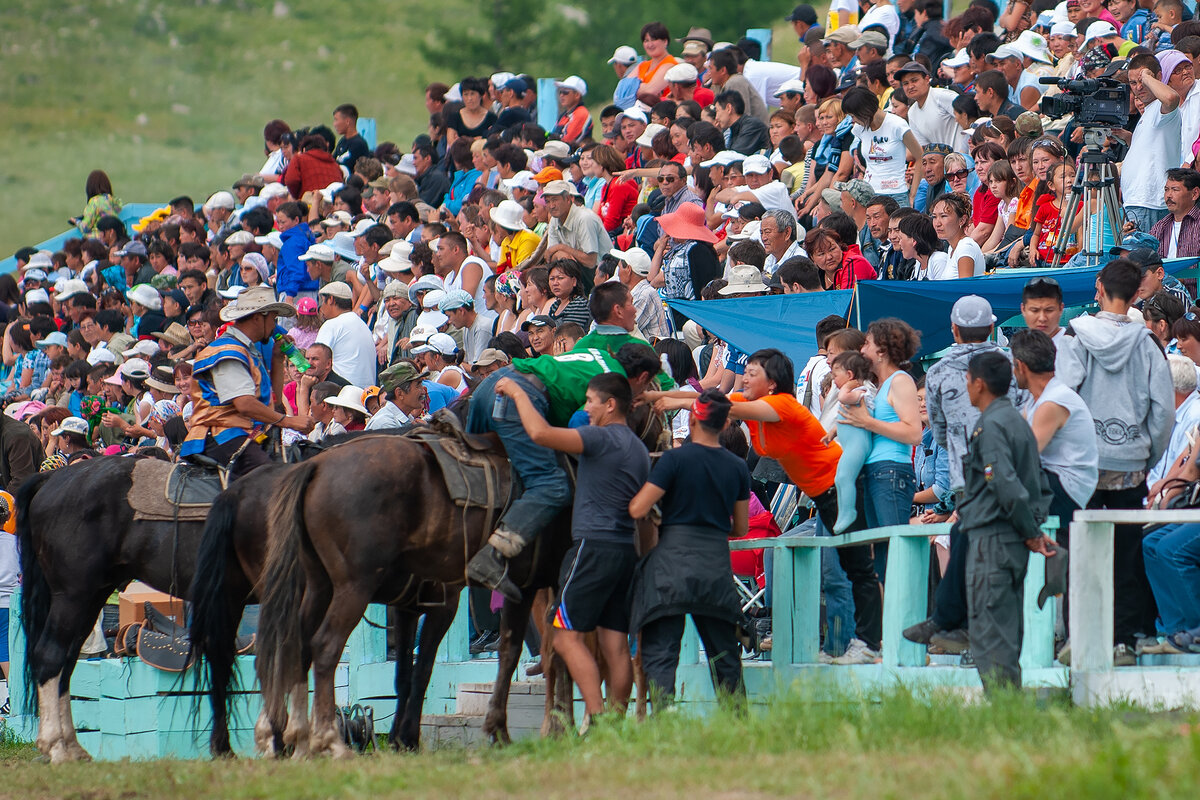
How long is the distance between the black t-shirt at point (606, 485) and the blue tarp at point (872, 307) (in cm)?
340

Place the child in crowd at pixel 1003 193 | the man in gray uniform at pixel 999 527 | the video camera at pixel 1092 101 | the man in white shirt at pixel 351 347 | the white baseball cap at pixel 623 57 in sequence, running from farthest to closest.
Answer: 1. the white baseball cap at pixel 623 57
2. the man in white shirt at pixel 351 347
3. the child in crowd at pixel 1003 193
4. the video camera at pixel 1092 101
5. the man in gray uniform at pixel 999 527

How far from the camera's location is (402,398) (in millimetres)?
12695

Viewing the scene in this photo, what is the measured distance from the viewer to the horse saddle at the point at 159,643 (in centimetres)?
1168

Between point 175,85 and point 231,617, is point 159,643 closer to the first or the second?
point 231,617

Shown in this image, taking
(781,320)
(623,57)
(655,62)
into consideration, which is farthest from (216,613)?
(623,57)

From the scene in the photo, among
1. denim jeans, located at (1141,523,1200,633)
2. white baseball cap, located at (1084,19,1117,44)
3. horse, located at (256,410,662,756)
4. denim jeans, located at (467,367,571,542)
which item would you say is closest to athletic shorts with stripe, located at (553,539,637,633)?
denim jeans, located at (467,367,571,542)

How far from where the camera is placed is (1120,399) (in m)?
8.74

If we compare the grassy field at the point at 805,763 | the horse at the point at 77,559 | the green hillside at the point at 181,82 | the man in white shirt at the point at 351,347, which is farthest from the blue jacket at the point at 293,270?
the green hillside at the point at 181,82

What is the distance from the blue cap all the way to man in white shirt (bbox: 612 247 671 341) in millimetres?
4248

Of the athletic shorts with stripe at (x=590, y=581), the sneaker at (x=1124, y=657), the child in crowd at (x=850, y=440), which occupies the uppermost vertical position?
the child in crowd at (x=850, y=440)

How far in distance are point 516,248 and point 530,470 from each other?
8373mm

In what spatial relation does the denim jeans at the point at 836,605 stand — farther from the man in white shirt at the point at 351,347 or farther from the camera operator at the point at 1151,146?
the man in white shirt at the point at 351,347

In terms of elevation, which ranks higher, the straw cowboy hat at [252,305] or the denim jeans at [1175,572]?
the straw cowboy hat at [252,305]

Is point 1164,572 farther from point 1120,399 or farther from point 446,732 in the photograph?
point 446,732
